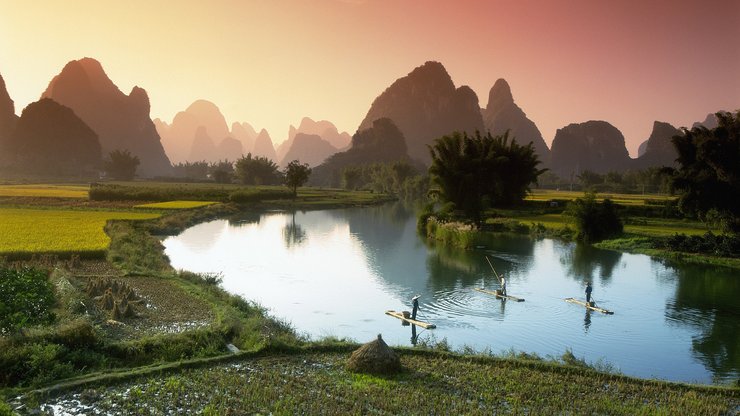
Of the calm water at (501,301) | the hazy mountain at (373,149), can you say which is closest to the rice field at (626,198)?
the calm water at (501,301)

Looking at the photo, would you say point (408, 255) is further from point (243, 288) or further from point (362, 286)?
point (243, 288)

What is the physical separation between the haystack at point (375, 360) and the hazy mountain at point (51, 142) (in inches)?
4635

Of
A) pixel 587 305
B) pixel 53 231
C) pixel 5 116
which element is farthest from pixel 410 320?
pixel 5 116

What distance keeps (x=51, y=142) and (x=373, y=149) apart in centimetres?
8326

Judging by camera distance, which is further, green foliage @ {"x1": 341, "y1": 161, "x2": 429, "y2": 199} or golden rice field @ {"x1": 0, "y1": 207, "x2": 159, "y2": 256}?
green foliage @ {"x1": 341, "y1": 161, "x2": 429, "y2": 199}

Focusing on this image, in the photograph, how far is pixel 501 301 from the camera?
56.6 feet

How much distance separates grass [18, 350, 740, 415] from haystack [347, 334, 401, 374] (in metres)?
0.19

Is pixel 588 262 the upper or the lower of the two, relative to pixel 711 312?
upper

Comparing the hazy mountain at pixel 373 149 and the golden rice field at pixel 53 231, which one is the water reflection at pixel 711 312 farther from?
the hazy mountain at pixel 373 149

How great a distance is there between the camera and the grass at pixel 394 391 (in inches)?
322

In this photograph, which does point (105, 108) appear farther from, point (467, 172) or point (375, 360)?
point (375, 360)

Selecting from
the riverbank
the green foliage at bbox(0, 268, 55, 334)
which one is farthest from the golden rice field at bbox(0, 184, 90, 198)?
the riverbank

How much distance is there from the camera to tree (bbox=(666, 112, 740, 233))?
1031 inches

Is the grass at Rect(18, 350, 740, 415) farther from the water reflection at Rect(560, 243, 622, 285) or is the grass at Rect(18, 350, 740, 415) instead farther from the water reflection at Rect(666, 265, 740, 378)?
the water reflection at Rect(560, 243, 622, 285)
